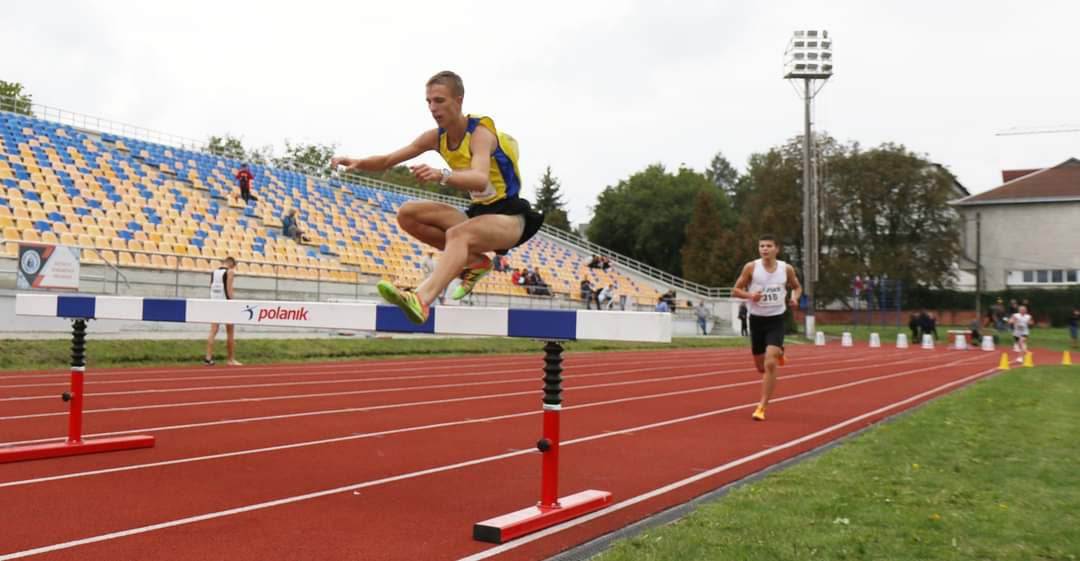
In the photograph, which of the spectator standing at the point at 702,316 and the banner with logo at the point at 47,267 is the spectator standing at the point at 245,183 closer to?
the banner with logo at the point at 47,267

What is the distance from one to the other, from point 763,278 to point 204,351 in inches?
403

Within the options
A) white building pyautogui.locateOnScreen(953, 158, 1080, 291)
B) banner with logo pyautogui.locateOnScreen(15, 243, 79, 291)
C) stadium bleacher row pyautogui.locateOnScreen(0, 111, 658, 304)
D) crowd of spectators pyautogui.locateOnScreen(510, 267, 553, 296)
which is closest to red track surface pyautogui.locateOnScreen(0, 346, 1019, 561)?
banner with logo pyautogui.locateOnScreen(15, 243, 79, 291)

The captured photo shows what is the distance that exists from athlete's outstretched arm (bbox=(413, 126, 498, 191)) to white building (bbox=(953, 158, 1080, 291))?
4978 cm

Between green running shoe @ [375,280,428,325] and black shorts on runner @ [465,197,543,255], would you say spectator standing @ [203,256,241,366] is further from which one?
green running shoe @ [375,280,428,325]

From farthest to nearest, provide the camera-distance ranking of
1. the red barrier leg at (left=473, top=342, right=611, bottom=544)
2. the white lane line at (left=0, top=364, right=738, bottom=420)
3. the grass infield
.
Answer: the grass infield
the white lane line at (left=0, top=364, right=738, bottom=420)
the red barrier leg at (left=473, top=342, right=611, bottom=544)

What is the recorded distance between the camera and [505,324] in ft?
13.6

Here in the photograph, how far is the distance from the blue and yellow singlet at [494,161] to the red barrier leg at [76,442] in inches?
129

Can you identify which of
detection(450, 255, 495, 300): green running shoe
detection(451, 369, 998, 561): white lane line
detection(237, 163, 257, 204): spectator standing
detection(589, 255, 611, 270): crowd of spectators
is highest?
detection(237, 163, 257, 204): spectator standing

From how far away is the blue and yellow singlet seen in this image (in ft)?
14.2

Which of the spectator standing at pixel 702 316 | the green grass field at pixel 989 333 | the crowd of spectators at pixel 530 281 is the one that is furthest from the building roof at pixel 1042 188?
the crowd of spectators at pixel 530 281

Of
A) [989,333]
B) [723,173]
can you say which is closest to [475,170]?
[989,333]

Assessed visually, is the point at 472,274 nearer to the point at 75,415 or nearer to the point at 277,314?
the point at 277,314

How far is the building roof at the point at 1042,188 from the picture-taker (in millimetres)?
48719

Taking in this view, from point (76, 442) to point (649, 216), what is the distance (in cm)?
5743
